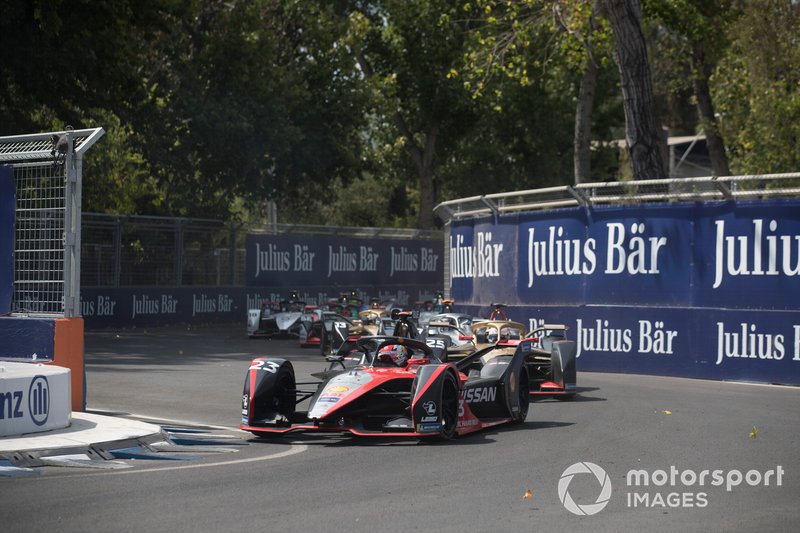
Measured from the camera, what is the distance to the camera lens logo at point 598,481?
756cm

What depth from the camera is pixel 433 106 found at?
52.7m

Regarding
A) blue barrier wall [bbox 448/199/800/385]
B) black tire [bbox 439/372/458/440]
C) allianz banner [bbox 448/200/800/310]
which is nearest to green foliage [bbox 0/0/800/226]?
allianz banner [bbox 448/200/800/310]

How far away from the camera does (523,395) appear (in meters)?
12.7

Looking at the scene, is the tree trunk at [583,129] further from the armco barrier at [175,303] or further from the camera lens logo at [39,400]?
the camera lens logo at [39,400]

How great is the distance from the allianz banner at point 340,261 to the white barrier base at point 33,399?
23925 mm

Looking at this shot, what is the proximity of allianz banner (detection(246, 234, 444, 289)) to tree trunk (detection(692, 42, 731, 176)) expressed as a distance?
1168 cm

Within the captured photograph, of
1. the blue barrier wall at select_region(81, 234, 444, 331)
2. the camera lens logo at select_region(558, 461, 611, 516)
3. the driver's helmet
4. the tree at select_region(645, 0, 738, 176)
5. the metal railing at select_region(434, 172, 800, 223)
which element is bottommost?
the camera lens logo at select_region(558, 461, 611, 516)

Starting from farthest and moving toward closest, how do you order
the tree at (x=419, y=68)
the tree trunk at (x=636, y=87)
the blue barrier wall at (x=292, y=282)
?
the tree at (x=419, y=68) → the blue barrier wall at (x=292, y=282) → the tree trunk at (x=636, y=87)

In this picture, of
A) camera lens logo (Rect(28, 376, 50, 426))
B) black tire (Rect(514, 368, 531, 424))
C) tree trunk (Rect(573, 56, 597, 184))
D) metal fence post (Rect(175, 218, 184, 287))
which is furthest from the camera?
metal fence post (Rect(175, 218, 184, 287))

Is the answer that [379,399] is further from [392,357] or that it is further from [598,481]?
[598,481]

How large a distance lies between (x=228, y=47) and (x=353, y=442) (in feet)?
96.9

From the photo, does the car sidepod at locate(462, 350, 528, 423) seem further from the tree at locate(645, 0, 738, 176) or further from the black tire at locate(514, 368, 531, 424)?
the tree at locate(645, 0, 738, 176)

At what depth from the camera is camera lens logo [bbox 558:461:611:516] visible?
7562 mm

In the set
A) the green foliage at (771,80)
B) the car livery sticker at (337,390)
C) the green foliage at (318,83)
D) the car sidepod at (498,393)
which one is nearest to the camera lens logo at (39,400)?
the car livery sticker at (337,390)
